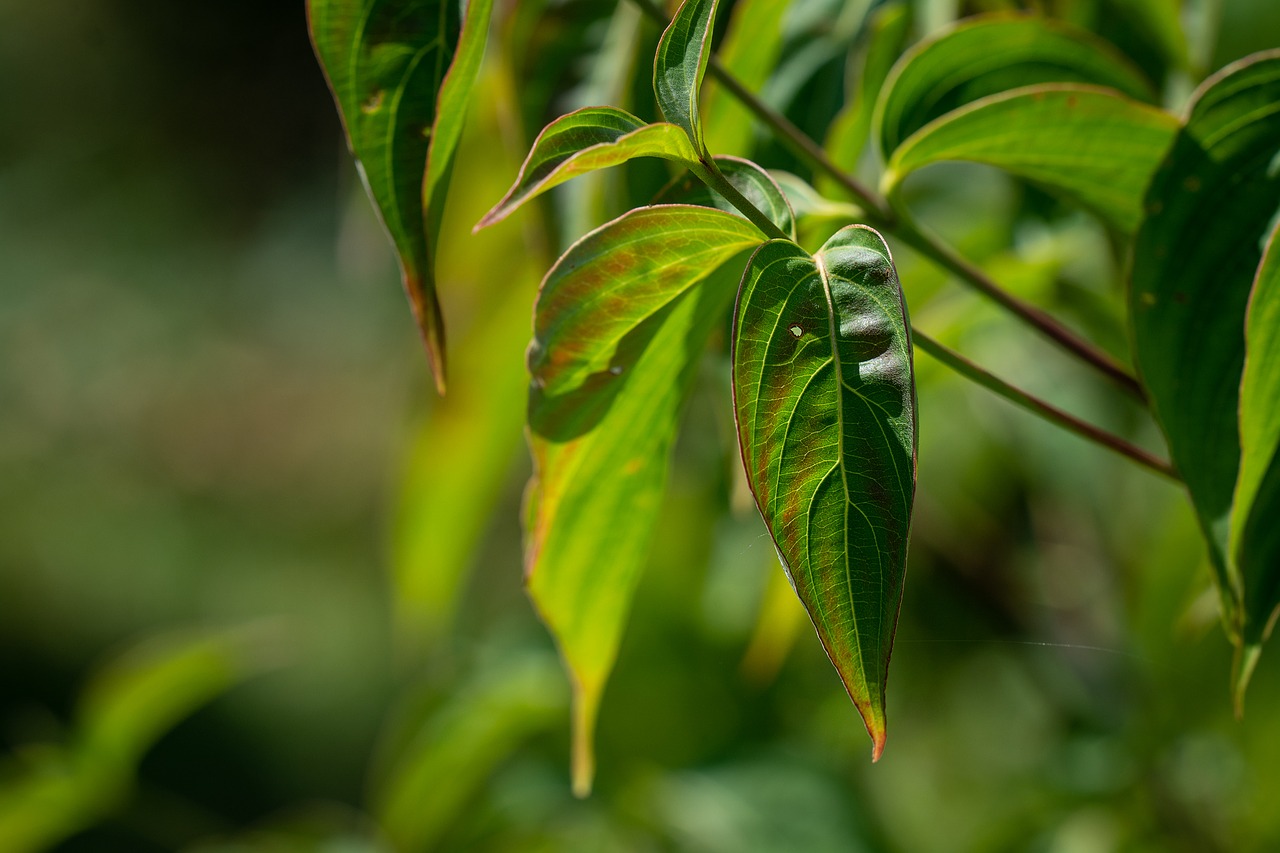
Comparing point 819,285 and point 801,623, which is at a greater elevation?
point 819,285

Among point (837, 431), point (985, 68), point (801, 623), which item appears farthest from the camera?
point (801, 623)

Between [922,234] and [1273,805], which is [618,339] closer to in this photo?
[922,234]

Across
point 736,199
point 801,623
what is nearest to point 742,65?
point 736,199

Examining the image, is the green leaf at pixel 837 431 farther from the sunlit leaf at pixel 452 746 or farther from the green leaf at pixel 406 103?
the sunlit leaf at pixel 452 746

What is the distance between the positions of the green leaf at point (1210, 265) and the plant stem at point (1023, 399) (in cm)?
1

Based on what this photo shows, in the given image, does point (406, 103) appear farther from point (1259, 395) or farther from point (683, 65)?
point (1259, 395)

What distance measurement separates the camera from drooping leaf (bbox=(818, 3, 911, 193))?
1.20 ft

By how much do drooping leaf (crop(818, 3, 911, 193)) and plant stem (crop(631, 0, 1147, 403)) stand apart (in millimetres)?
70

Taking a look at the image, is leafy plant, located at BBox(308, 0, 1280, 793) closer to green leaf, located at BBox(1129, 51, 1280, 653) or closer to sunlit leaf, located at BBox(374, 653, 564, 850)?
green leaf, located at BBox(1129, 51, 1280, 653)

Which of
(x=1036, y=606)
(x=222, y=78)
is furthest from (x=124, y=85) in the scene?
(x=1036, y=606)

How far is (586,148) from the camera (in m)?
0.21

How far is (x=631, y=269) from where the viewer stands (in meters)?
0.22

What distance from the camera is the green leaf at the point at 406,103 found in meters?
0.24

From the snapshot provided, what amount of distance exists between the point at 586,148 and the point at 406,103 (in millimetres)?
64
